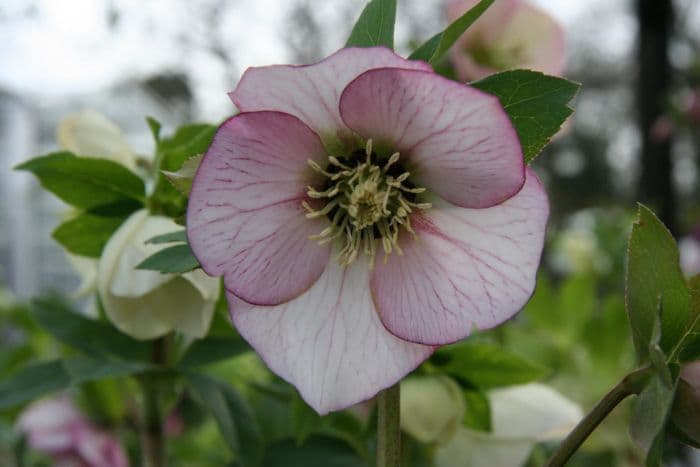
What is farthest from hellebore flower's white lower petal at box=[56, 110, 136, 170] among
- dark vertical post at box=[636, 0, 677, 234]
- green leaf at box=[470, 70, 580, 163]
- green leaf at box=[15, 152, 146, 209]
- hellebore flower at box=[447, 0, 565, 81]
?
dark vertical post at box=[636, 0, 677, 234]

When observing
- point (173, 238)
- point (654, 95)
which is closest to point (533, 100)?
point (173, 238)

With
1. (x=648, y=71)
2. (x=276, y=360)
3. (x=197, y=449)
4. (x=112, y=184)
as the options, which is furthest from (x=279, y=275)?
(x=648, y=71)

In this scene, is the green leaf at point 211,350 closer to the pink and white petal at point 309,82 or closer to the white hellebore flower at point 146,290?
the white hellebore flower at point 146,290

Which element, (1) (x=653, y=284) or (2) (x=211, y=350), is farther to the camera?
(2) (x=211, y=350)

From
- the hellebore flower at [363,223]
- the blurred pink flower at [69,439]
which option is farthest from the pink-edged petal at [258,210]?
the blurred pink flower at [69,439]

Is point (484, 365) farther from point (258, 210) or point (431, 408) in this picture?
point (258, 210)

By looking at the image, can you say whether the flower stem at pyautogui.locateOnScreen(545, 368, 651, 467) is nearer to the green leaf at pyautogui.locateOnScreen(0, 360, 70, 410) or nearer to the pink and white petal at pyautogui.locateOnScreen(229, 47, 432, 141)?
the pink and white petal at pyautogui.locateOnScreen(229, 47, 432, 141)

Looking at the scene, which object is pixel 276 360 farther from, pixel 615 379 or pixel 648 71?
pixel 648 71
